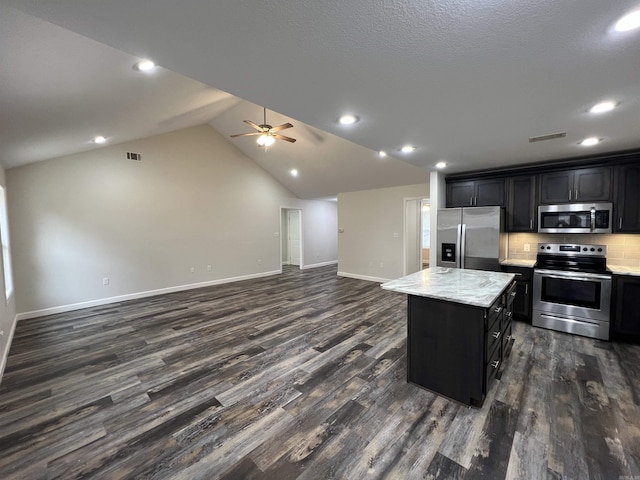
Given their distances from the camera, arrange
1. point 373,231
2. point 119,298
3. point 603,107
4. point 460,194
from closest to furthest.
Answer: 1. point 603,107
2. point 460,194
3. point 119,298
4. point 373,231

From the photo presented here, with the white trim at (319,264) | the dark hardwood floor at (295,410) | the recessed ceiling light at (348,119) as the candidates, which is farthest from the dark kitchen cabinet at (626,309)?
the white trim at (319,264)

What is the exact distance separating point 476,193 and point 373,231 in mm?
2971

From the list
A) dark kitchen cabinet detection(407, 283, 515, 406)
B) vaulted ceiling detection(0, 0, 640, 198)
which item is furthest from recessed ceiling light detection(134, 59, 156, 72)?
dark kitchen cabinet detection(407, 283, 515, 406)

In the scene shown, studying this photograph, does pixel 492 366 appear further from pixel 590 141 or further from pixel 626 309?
pixel 590 141

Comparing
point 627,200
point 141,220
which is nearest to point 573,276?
point 627,200

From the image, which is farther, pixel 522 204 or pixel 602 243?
pixel 522 204

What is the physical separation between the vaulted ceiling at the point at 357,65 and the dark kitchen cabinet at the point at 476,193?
3.76ft

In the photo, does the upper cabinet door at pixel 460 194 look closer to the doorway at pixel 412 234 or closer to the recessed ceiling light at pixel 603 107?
the doorway at pixel 412 234

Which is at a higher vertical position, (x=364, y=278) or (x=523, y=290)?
(x=523, y=290)

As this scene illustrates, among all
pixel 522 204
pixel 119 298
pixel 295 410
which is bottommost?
pixel 295 410

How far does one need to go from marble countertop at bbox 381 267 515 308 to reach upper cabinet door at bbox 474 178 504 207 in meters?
1.78

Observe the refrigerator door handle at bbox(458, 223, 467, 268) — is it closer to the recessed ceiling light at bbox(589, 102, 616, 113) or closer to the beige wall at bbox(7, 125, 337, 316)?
the recessed ceiling light at bbox(589, 102, 616, 113)

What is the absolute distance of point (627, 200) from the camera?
3.37m

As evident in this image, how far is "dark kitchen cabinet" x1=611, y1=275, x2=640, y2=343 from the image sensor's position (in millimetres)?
3156
